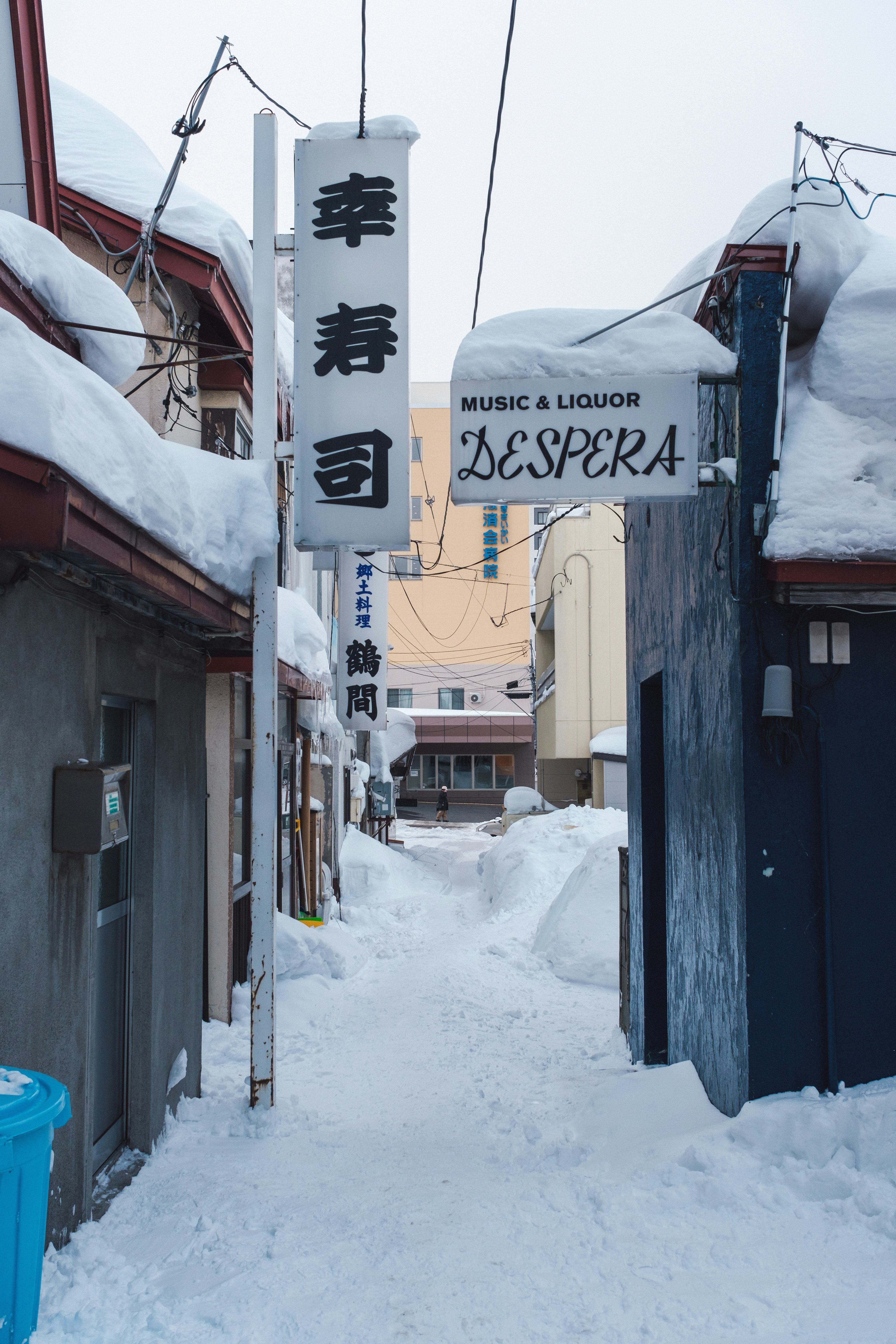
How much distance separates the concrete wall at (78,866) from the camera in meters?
3.65

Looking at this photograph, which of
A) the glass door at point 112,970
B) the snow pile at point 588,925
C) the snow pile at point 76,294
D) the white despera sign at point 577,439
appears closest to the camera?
the snow pile at point 76,294

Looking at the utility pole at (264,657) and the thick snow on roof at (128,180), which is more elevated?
the thick snow on roof at (128,180)

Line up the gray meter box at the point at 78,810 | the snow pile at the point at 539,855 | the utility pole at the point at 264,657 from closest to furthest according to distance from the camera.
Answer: the gray meter box at the point at 78,810 < the utility pole at the point at 264,657 < the snow pile at the point at 539,855

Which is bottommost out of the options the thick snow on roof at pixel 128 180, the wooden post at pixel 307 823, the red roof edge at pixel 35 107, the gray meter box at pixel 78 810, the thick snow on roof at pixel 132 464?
the wooden post at pixel 307 823

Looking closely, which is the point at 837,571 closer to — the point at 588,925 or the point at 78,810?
the point at 78,810

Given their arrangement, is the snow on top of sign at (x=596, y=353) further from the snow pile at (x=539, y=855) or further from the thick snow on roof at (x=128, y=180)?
the snow pile at (x=539, y=855)

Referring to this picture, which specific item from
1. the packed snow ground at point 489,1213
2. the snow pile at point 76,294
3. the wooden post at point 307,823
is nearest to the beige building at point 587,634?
the wooden post at point 307,823

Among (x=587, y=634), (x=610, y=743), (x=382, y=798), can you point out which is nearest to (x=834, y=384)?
→ (x=610, y=743)

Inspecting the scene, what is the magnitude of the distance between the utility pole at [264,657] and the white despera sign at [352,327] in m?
0.22

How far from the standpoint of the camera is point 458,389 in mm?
5051

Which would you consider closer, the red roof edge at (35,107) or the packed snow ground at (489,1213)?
the packed snow ground at (489,1213)

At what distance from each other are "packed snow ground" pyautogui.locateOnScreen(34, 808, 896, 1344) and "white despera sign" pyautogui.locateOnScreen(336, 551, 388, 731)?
21.4 ft

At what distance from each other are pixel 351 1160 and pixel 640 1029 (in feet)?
9.82

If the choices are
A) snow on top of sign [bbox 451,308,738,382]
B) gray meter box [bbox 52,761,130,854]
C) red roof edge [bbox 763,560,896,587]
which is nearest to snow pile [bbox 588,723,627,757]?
snow on top of sign [bbox 451,308,738,382]
